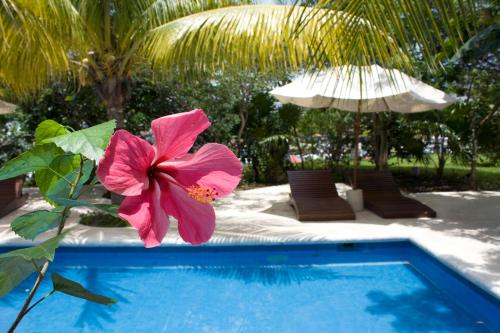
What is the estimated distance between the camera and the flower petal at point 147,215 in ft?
1.27

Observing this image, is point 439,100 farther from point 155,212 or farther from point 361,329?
point 155,212

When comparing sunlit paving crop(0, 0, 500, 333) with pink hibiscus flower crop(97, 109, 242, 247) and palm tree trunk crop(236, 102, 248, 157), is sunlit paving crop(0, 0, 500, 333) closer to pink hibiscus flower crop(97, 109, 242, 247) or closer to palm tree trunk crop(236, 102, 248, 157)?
pink hibiscus flower crop(97, 109, 242, 247)

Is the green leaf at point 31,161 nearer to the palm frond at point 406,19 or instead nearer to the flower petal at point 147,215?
the flower petal at point 147,215

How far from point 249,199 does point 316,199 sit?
6.67ft

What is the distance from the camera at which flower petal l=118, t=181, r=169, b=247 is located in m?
0.39

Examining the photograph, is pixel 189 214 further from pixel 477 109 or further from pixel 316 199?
pixel 477 109

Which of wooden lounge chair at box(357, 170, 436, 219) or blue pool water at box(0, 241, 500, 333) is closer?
blue pool water at box(0, 241, 500, 333)

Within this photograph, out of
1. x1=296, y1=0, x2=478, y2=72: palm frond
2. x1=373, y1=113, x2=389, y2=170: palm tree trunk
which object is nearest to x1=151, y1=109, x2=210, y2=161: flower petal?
x1=296, y1=0, x2=478, y2=72: palm frond

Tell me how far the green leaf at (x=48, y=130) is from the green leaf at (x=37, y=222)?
0.07 m

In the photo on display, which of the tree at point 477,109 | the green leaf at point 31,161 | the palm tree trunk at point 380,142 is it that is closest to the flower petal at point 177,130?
the green leaf at point 31,161

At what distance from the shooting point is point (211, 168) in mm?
462

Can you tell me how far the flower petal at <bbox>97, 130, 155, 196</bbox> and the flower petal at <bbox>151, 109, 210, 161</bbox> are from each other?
0.04 ft

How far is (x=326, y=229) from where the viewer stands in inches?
258

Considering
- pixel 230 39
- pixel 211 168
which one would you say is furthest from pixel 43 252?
pixel 230 39
